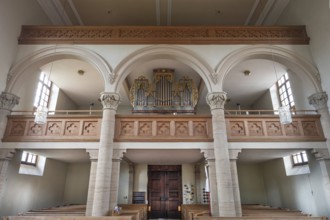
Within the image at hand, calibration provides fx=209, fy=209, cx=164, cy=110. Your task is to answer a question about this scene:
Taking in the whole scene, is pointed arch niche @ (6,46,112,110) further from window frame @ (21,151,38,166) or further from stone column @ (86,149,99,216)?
stone column @ (86,149,99,216)

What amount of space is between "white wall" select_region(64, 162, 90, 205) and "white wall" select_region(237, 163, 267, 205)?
354 inches

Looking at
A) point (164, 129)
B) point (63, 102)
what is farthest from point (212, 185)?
point (63, 102)

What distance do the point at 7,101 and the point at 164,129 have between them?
5739 mm

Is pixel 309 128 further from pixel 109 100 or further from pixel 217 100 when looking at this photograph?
pixel 109 100

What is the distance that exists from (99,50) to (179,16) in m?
4.46

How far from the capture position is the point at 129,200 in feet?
37.6

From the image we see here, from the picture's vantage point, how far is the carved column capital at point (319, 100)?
7559 mm

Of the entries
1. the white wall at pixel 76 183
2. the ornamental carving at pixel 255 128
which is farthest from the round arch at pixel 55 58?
the white wall at pixel 76 183

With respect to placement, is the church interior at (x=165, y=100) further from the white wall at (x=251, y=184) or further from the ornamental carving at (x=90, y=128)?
the white wall at (x=251, y=184)

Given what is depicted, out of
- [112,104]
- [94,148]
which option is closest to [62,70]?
[112,104]

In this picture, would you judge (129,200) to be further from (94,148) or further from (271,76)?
(271,76)

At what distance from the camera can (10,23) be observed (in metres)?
7.89

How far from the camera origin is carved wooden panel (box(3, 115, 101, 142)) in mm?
7496

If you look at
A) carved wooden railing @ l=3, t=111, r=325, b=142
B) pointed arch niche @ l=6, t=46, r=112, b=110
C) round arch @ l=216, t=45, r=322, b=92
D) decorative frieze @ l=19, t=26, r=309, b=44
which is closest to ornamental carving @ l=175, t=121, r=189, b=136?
carved wooden railing @ l=3, t=111, r=325, b=142
